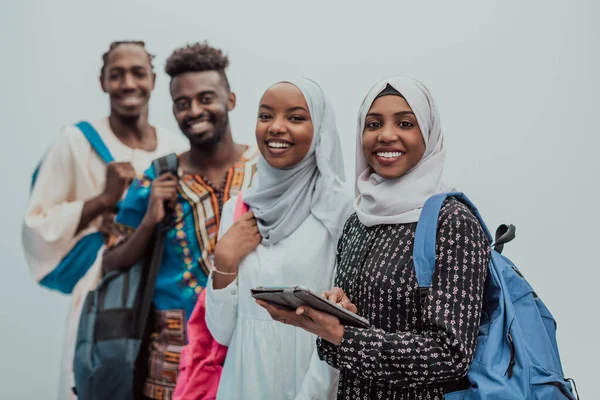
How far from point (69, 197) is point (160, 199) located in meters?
0.52

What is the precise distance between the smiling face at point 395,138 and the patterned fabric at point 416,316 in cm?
16

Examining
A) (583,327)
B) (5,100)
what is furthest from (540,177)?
(5,100)

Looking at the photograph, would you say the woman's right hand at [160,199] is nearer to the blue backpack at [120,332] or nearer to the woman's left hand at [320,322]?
the blue backpack at [120,332]

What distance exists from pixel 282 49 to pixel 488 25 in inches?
37.3

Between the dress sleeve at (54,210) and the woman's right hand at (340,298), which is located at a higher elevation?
the dress sleeve at (54,210)

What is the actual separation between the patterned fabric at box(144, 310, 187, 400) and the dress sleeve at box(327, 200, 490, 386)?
5.31ft

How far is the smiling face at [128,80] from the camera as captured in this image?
3.55 meters

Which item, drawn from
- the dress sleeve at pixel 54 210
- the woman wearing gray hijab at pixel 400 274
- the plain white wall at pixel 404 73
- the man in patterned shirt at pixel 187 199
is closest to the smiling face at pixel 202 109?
the man in patterned shirt at pixel 187 199

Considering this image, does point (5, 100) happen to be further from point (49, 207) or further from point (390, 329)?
point (390, 329)

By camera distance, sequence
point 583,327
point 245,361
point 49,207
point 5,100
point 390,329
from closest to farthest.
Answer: point 390,329, point 245,361, point 583,327, point 49,207, point 5,100

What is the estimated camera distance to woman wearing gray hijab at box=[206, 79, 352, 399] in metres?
2.34

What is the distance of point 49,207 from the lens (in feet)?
11.6

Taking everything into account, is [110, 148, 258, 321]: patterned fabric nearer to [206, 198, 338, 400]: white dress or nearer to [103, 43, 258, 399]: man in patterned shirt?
[103, 43, 258, 399]: man in patterned shirt

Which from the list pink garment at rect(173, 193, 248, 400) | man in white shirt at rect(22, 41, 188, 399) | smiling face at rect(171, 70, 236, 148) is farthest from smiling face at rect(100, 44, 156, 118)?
pink garment at rect(173, 193, 248, 400)
